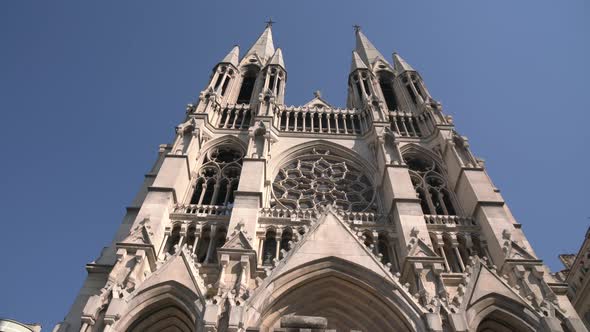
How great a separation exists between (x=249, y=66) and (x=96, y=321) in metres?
19.6

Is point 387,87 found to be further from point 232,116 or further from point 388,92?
point 232,116

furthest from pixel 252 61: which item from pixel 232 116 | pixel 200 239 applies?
pixel 200 239

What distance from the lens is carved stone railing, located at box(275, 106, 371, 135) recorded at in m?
21.5

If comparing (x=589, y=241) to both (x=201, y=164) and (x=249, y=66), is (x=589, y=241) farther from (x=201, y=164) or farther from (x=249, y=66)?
(x=249, y=66)

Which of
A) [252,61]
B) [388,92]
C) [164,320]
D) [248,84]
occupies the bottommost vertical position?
[164,320]

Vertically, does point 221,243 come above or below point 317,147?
below

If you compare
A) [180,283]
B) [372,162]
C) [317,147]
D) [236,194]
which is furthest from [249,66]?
[180,283]

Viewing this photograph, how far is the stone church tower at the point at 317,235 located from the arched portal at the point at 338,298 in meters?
0.04

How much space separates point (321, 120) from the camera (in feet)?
72.6

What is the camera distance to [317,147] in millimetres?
20469

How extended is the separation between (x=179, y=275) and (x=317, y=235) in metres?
4.09

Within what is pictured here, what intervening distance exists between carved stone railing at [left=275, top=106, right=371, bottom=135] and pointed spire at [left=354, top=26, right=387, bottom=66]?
763cm

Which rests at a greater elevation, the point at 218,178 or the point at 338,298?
the point at 218,178

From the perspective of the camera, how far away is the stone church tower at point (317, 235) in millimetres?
11448
